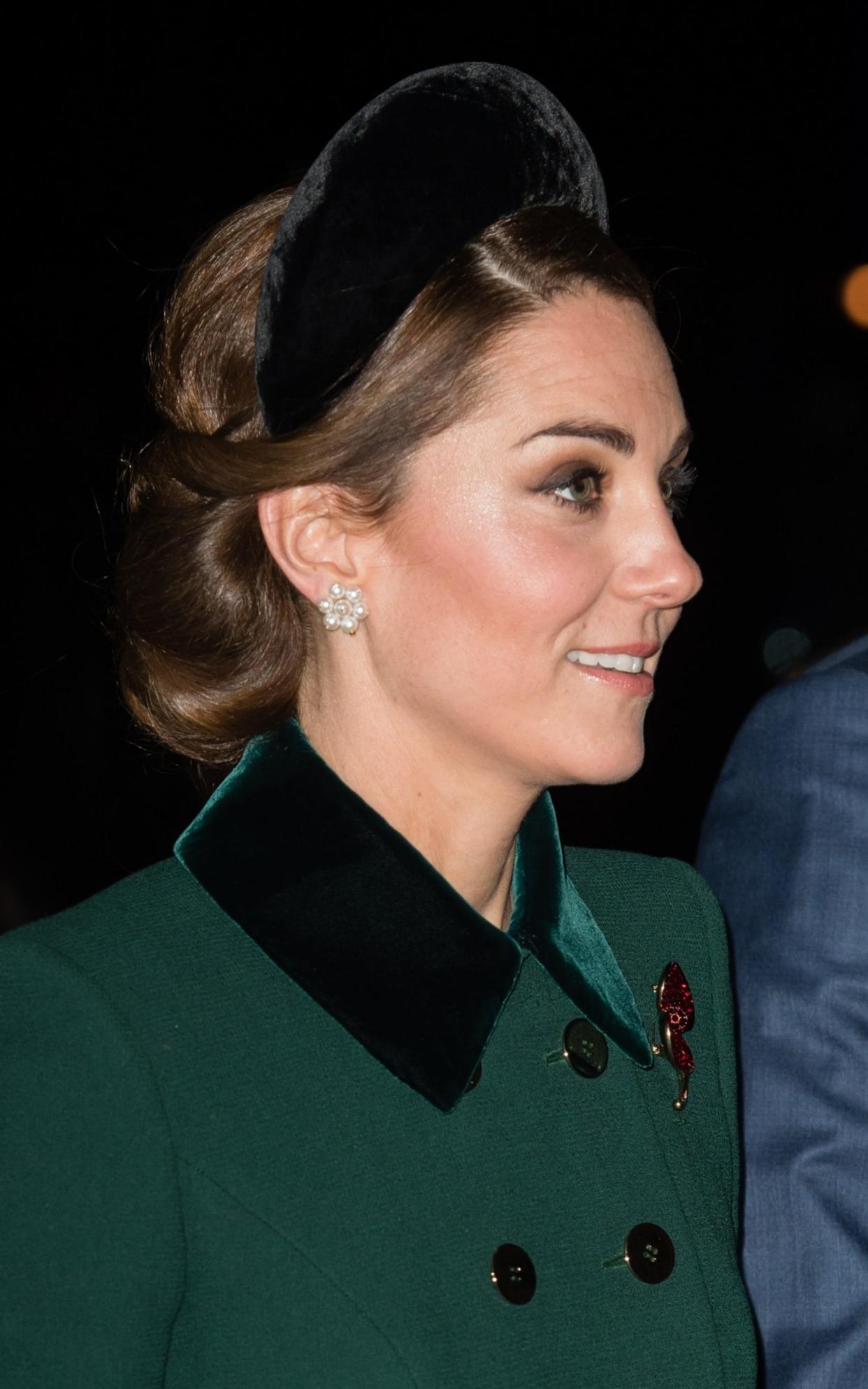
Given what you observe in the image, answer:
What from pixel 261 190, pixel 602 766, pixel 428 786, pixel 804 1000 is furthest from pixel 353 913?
pixel 261 190

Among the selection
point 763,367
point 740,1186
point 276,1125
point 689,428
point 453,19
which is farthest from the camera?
point 763,367

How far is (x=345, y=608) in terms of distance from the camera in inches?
56.0

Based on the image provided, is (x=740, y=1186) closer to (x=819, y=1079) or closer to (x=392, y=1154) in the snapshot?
(x=819, y=1079)

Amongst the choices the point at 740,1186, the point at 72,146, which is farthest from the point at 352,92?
the point at 740,1186

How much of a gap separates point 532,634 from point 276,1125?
1.54 ft

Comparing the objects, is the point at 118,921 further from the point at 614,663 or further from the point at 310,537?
the point at 614,663

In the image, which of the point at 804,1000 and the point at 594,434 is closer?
the point at 594,434

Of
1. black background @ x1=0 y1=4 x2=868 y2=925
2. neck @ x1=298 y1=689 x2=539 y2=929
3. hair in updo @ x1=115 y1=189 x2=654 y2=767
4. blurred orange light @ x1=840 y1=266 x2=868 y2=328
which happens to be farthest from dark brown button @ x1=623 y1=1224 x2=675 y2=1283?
blurred orange light @ x1=840 y1=266 x2=868 y2=328

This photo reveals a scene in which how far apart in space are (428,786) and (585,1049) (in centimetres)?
29

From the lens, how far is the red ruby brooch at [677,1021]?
1.56 m

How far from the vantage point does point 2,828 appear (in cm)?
451

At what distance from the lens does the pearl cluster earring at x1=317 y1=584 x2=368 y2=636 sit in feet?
4.66

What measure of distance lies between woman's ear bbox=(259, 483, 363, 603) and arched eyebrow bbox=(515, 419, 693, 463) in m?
0.18

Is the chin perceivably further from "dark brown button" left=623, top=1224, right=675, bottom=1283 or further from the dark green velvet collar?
"dark brown button" left=623, top=1224, right=675, bottom=1283
